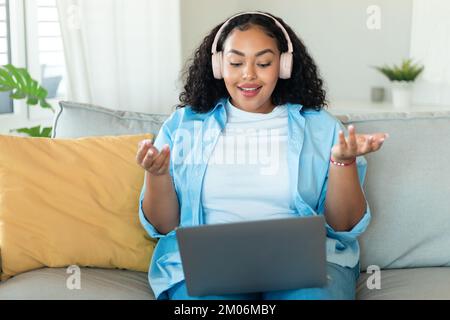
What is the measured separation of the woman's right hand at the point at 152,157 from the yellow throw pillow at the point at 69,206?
28 cm

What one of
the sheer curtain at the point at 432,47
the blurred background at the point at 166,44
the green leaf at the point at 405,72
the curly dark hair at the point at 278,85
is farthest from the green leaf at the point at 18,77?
the sheer curtain at the point at 432,47

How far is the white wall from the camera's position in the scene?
357 centimetres

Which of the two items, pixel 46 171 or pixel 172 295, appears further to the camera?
pixel 46 171

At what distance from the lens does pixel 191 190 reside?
67.8 inches

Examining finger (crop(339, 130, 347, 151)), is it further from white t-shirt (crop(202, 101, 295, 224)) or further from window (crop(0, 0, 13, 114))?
window (crop(0, 0, 13, 114))

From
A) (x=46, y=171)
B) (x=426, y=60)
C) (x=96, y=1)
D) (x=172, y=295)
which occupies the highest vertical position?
(x=96, y=1)

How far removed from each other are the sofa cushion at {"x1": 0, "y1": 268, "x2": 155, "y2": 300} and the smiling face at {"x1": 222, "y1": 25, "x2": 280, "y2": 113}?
0.53 m

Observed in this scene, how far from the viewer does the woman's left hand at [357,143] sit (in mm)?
1471

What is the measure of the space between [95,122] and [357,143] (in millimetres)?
835

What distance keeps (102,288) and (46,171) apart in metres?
0.35

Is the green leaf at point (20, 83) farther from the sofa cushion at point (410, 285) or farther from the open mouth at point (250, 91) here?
the sofa cushion at point (410, 285)
